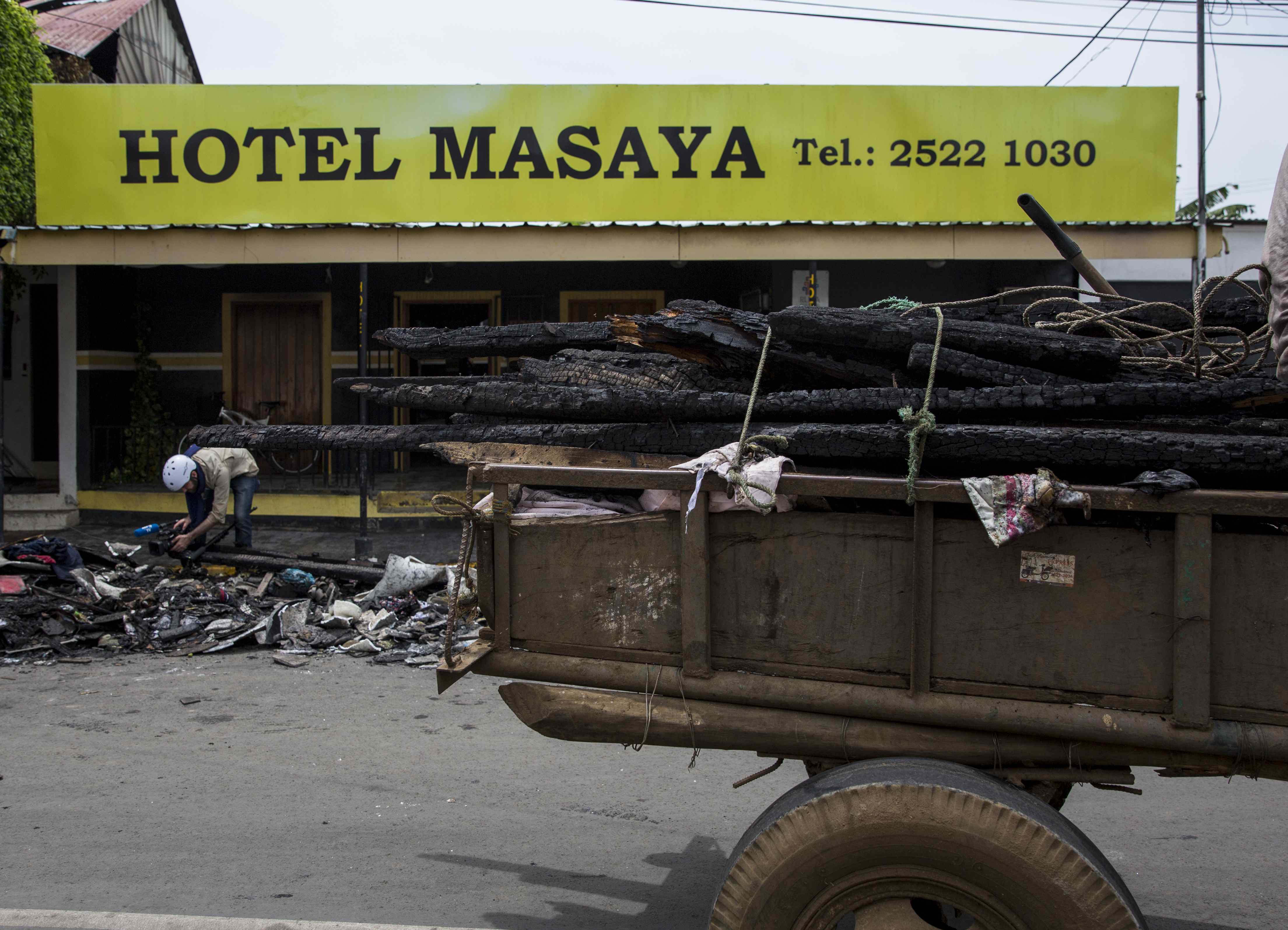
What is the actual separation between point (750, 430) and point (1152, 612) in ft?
3.66

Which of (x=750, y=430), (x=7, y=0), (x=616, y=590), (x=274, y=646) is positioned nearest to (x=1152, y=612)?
(x=750, y=430)

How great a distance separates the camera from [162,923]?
3.22m

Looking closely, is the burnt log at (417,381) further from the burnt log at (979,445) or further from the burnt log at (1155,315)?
the burnt log at (1155,315)

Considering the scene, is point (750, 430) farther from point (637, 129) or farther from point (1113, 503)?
point (637, 129)

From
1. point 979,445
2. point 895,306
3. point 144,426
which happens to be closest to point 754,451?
point 979,445

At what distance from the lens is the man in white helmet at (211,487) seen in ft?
29.0

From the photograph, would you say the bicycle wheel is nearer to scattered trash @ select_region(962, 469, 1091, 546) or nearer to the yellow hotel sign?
the yellow hotel sign

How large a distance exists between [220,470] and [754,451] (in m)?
7.97

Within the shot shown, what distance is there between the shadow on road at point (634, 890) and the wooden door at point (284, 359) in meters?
10.6

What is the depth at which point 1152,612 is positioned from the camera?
7.39 ft

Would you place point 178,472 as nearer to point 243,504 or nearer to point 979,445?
point 243,504

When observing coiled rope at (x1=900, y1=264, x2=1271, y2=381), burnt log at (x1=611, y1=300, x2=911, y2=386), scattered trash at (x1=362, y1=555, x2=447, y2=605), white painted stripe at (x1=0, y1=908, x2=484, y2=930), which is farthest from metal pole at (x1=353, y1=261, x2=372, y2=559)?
coiled rope at (x1=900, y1=264, x2=1271, y2=381)

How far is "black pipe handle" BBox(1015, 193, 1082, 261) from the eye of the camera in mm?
3266

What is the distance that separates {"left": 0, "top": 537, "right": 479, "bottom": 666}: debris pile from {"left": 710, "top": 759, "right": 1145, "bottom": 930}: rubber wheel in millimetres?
4670
